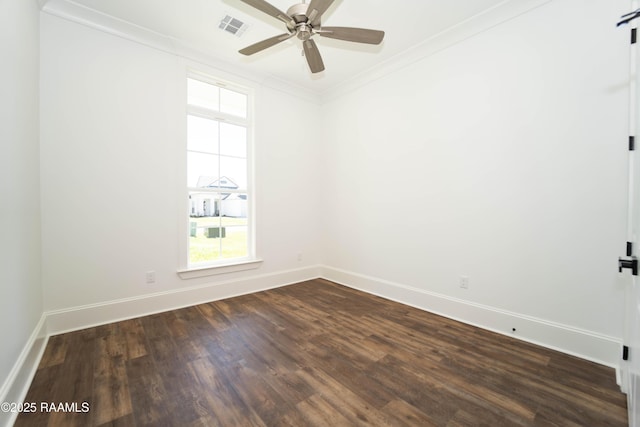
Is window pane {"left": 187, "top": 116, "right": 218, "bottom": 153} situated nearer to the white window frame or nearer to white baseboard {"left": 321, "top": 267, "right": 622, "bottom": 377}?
the white window frame

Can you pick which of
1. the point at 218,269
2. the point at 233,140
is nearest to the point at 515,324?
the point at 218,269

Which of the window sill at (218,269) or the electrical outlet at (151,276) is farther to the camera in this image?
the window sill at (218,269)

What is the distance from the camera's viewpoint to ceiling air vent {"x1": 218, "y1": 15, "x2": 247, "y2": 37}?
2.62 metres

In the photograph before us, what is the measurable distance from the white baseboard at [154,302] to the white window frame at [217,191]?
19 centimetres

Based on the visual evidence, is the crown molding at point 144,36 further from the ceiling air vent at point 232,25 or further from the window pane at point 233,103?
the ceiling air vent at point 232,25

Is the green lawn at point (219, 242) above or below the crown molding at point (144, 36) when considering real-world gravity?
below

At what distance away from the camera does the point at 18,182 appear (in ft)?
5.74

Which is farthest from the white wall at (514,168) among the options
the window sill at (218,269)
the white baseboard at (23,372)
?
the white baseboard at (23,372)

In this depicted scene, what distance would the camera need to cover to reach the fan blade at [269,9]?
1725 mm

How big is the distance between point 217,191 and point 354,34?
2.44 metres

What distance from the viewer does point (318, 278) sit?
4.33 meters

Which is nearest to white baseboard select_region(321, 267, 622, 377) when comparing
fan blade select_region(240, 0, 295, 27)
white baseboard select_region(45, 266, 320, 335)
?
white baseboard select_region(45, 266, 320, 335)

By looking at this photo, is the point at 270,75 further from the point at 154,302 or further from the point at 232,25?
the point at 154,302

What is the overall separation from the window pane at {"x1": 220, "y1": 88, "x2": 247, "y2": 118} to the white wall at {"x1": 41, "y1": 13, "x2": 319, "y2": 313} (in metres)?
0.25
